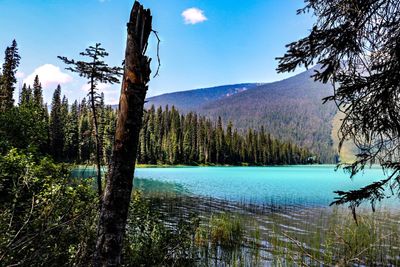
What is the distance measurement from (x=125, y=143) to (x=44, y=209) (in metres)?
2.37

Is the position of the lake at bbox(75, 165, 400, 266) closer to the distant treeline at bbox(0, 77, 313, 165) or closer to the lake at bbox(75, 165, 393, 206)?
the lake at bbox(75, 165, 393, 206)

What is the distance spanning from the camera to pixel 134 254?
7.16m

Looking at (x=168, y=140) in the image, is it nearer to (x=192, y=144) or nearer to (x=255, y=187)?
(x=192, y=144)

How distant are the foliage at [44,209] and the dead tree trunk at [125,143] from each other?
4.03 ft

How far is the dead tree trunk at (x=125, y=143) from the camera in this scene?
2973 mm

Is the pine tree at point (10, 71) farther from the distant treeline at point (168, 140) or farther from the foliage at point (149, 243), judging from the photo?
the foliage at point (149, 243)

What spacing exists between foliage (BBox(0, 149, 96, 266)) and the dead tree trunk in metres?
1.23

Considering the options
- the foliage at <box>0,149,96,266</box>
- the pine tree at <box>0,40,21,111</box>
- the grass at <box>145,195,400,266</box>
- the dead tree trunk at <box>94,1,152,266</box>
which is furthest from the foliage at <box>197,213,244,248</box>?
the pine tree at <box>0,40,21,111</box>

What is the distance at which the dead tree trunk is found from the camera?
2.97 m

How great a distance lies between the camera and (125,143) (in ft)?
10.5

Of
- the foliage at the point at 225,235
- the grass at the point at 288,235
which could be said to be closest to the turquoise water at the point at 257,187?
the grass at the point at 288,235

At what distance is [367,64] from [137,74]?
421 centimetres

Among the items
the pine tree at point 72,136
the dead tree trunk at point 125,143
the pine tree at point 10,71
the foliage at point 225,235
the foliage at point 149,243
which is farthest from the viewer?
the pine tree at point 72,136

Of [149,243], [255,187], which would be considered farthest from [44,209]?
[255,187]
